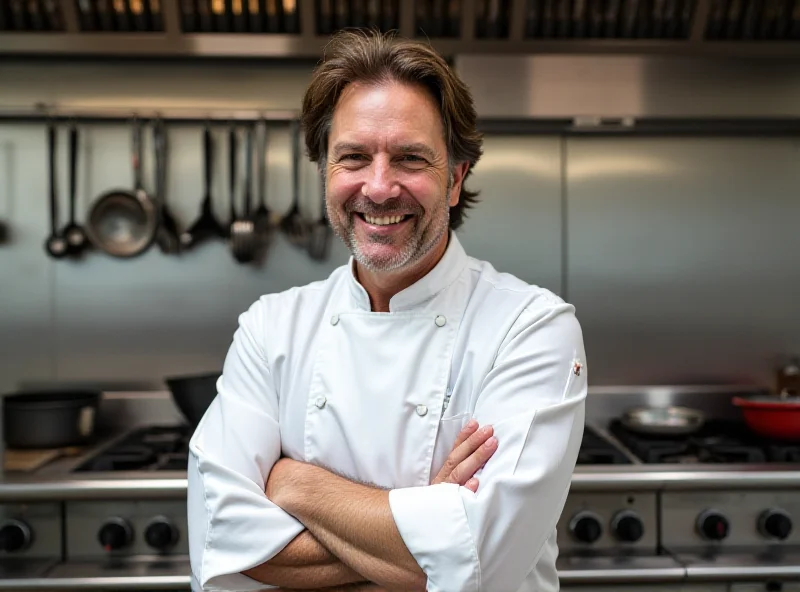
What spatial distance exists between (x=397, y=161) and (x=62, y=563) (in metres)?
1.44

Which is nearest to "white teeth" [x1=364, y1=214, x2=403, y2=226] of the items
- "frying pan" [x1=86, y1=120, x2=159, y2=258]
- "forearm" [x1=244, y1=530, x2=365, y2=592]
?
"forearm" [x1=244, y1=530, x2=365, y2=592]

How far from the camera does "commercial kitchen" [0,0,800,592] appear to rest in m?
2.37

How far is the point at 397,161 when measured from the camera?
1.25 m

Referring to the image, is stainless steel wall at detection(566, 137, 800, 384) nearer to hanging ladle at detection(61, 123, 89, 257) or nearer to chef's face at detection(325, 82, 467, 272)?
chef's face at detection(325, 82, 467, 272)

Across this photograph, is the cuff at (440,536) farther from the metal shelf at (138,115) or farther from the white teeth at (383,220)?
the metal shelf at (138,115)

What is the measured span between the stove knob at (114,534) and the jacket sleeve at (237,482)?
25.9 inches

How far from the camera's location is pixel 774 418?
7.08ft

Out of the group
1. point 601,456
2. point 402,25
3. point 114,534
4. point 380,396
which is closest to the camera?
point 380,396

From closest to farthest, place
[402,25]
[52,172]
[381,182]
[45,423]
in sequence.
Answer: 1. [381,182]
2. [45,423]
3. [402,25]
4. [52,172]

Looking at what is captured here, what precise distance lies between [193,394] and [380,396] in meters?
1.10

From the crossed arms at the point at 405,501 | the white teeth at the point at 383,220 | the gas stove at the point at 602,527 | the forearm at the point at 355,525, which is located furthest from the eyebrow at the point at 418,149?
the gas stove at the point at 602,527

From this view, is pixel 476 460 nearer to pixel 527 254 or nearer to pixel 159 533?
pixel 159 533

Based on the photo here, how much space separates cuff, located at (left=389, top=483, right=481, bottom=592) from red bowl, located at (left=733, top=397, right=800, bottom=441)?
4.74 feet

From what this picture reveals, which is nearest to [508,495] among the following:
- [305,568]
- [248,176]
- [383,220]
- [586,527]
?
[305,568]
